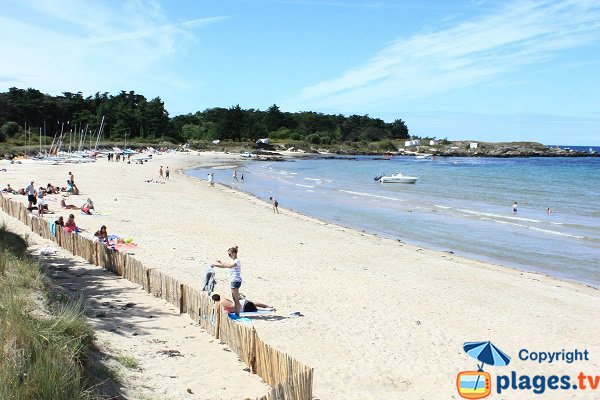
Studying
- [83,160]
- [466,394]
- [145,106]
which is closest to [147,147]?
[145,106]

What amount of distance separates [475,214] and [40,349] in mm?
35034

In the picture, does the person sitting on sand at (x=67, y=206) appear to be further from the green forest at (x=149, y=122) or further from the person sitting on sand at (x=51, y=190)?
the green forest at (x=149, y=122)

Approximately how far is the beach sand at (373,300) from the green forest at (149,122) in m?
66.0

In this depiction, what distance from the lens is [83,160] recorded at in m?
72.2

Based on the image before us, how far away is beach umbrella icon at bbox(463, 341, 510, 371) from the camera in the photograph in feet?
35.6

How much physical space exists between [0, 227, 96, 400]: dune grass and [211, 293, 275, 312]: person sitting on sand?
3.68 metres

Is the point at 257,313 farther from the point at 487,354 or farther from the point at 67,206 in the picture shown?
the point at 67,206

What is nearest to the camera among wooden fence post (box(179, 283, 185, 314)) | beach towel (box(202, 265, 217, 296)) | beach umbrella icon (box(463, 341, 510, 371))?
beach umbrella icon (box(463, 341, 510, 371))

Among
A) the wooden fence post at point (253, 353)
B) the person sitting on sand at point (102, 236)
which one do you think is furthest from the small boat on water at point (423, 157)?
the wooden fence post at point (253, 353)

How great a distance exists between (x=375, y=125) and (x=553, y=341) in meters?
188

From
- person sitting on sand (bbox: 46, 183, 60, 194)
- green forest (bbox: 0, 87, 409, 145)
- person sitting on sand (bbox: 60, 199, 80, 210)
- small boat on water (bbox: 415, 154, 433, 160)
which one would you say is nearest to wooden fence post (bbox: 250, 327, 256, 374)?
person sitting on sand (bbox: 60, 199, 80, 210)

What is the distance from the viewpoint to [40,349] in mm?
6531

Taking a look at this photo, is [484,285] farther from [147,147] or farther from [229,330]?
[147,147]

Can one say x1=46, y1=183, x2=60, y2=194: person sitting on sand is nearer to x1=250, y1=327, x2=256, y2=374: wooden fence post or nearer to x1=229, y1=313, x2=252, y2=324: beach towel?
x1=229, y1=313, x2=252, y2=324: beach towel
